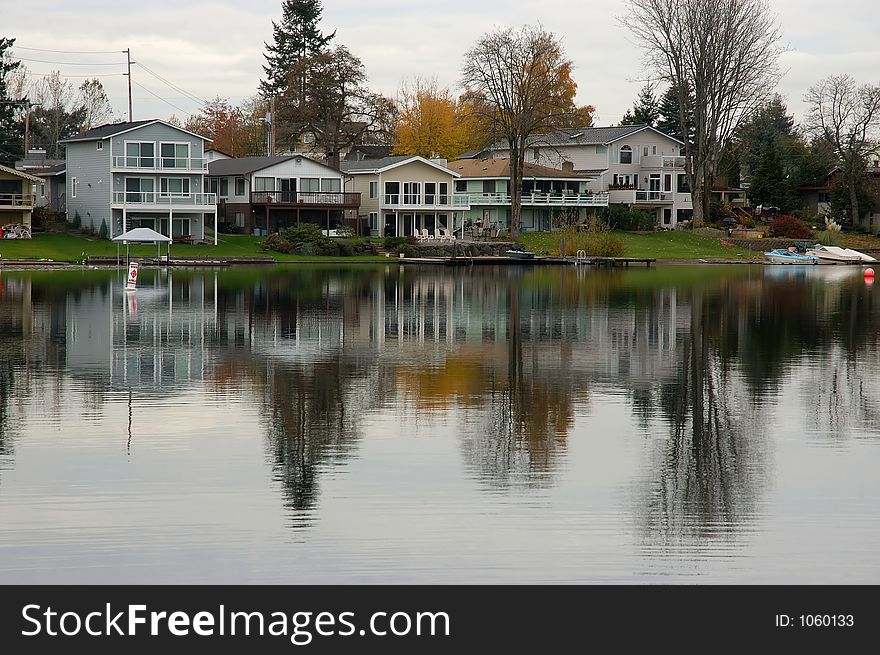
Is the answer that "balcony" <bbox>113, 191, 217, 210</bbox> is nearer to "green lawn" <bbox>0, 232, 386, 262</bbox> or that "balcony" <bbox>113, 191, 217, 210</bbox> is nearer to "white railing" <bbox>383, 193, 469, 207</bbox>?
"green lawn" <bbox>0, 232, 386, 262</bbox>

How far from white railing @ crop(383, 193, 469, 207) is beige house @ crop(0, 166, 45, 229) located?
1034 inches

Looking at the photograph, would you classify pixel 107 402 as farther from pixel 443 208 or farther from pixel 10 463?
pixel 443 208

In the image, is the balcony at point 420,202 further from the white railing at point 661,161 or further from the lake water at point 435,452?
the lake water at point 435,452

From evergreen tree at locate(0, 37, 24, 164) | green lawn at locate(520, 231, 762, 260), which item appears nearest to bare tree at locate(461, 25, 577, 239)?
green lawn at locate(520, 231, 762, 260)

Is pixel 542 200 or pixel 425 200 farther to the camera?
pixel 542 200

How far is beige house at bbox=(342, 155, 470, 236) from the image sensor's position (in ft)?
310

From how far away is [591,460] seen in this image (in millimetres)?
15547

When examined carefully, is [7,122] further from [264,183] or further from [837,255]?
[837,255]

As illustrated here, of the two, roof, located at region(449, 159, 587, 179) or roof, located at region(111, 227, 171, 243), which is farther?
roof, located at region(449, 159, 587, 179)

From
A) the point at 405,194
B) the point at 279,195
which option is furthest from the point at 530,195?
the point at 279,195

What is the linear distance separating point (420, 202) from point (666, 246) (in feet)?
63.6

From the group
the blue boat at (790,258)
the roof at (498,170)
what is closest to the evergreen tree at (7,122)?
the roof at (498,170)

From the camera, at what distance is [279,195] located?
89062 mm

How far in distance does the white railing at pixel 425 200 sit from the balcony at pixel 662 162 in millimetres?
18695
